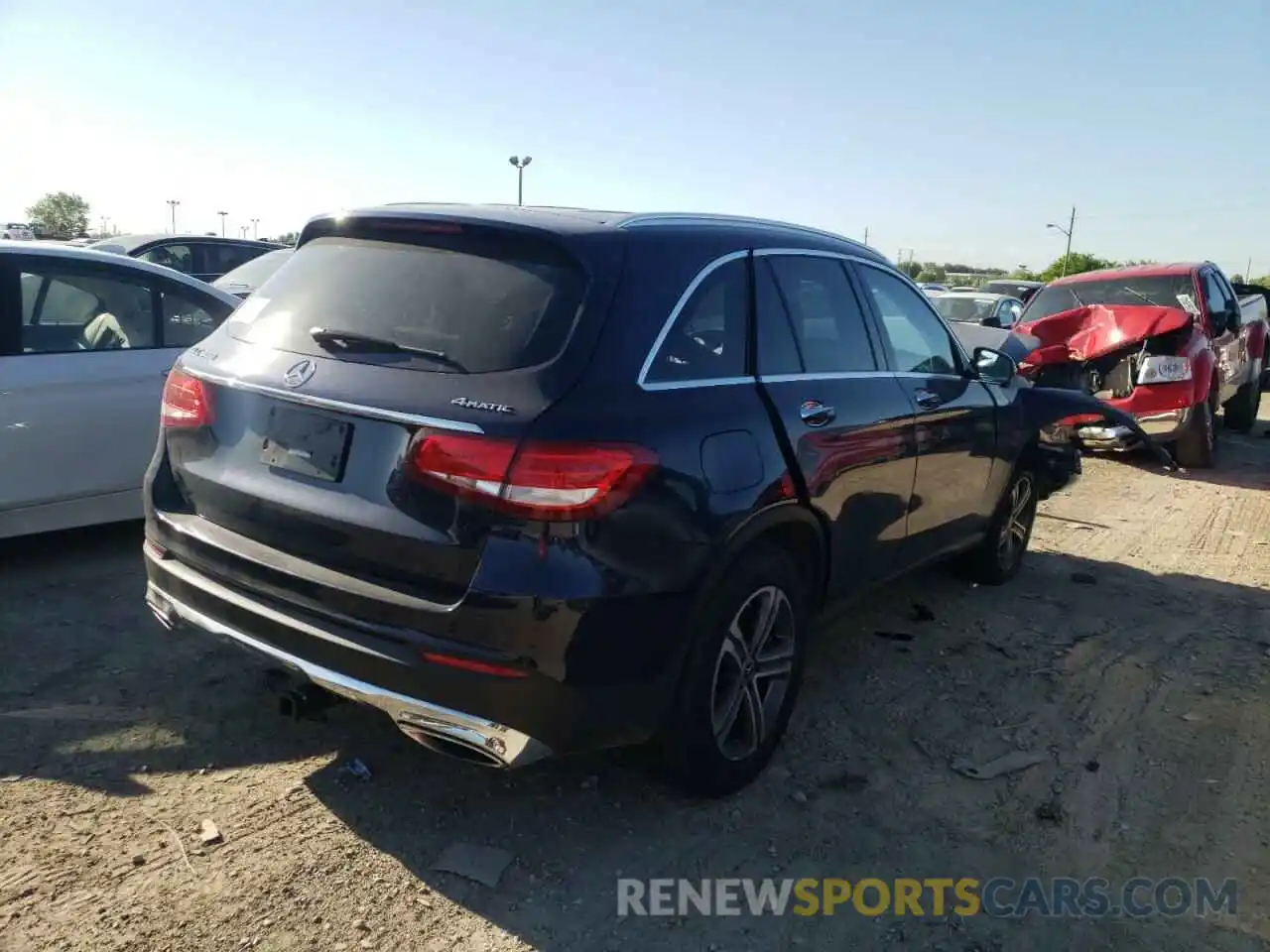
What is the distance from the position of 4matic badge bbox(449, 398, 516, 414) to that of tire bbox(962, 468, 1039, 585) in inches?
137

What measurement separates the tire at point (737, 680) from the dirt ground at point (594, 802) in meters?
0.15

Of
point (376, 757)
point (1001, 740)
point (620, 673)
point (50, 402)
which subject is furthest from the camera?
point (50, 402)

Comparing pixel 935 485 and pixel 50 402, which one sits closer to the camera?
pixel 935 485

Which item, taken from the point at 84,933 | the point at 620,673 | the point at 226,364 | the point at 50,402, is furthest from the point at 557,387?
the point at 50,402

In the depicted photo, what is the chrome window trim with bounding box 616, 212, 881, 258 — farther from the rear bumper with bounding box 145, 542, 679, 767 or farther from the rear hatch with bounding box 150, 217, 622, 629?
the rear bumper with bounding box 145, 542, 679, 767

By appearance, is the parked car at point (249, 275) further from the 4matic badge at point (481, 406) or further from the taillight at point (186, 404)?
the 4matic badge at point (481, 406)

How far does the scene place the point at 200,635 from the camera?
127 inches

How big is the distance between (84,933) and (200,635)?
91 cm

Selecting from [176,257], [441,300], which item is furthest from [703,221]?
[176,257]

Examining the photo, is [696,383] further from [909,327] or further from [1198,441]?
[1198,441]

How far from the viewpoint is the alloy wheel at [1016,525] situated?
562 cm

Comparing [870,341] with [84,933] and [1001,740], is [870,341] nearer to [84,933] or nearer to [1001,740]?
[1001,740]

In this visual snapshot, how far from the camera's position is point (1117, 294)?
10.5 meters

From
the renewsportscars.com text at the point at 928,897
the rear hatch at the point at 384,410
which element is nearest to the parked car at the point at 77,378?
the rear hatch at the point at 384,410
